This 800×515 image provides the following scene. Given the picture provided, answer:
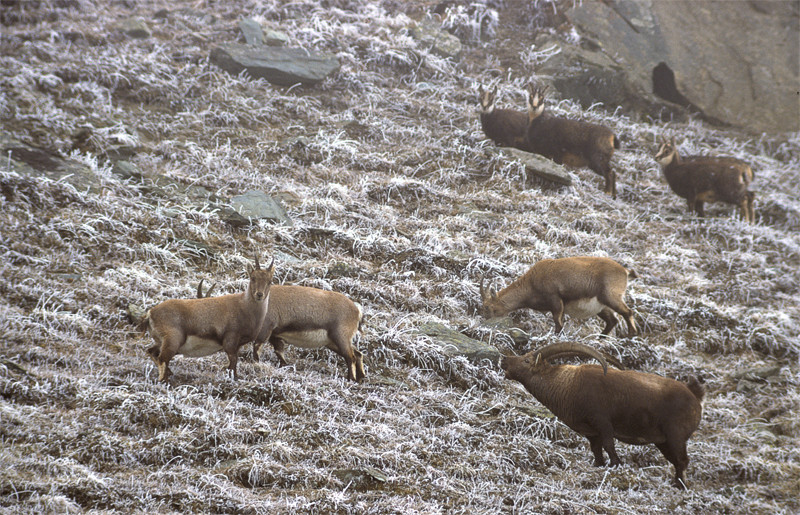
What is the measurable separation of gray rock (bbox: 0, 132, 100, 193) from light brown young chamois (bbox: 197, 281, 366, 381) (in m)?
3.91

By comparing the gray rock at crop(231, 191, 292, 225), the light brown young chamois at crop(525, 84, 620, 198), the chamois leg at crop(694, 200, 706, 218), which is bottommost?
the gray rock at crop(231, 191, 292, 225)

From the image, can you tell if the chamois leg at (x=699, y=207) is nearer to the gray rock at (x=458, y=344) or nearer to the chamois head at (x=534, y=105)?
the chamois head at (x=534, y=105)

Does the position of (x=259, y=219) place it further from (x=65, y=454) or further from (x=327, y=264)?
(x=65, y=454)

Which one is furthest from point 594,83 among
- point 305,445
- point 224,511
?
point 224,511

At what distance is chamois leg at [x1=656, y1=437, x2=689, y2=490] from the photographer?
5898 millimetres

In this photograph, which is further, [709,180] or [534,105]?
[534,105]

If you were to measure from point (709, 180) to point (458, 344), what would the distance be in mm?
7179

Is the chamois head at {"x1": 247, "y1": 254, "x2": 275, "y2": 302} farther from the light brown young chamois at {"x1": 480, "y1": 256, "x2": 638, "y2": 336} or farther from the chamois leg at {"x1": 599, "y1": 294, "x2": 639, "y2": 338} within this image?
the chamois leg at {"x1": 599, "y1": 294, "x2": 639, "y2": 338}

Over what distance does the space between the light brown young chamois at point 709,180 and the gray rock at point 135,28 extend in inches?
428

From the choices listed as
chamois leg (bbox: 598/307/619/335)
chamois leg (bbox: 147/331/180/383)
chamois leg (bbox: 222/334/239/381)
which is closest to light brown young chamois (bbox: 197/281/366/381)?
chamois leg (bbox: 222/334/239/381)

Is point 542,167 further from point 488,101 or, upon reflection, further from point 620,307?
point 620,307

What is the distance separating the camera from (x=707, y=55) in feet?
54.6

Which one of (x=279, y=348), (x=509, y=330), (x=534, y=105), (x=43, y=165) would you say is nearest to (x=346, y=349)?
(x=279, y=348)

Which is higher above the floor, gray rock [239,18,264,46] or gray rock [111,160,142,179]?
gray rock [239,18,264,46]
